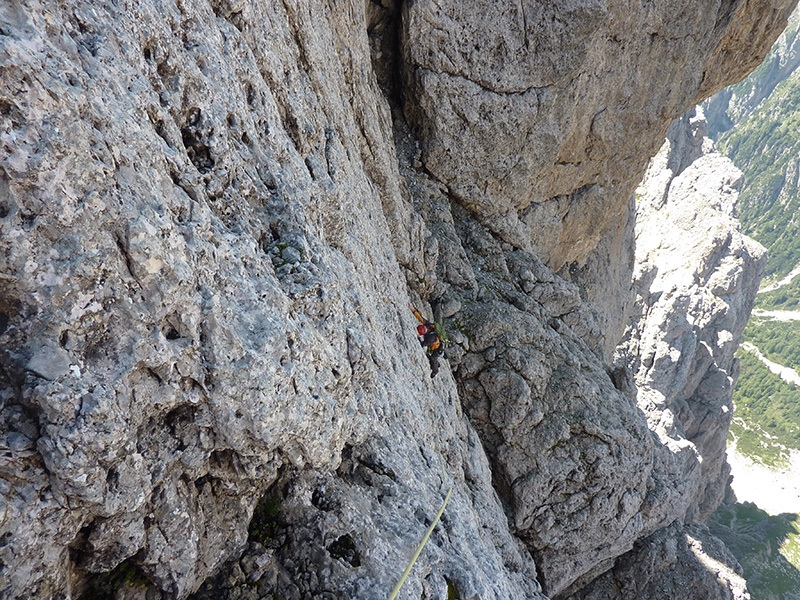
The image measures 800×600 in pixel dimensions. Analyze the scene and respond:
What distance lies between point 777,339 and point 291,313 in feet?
607

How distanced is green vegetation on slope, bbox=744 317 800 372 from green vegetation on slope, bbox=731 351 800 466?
503 inches

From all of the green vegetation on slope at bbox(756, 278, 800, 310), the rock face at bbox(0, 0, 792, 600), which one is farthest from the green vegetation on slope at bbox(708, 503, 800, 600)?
the green vegetation on slope at bbox(756, 278, 800, 310)

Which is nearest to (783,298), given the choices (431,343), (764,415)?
(764,415)

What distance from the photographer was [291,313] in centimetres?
757

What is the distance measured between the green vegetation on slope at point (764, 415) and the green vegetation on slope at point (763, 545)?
116 ft

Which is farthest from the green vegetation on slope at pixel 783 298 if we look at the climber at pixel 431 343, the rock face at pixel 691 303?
the climber at pixel 431 343

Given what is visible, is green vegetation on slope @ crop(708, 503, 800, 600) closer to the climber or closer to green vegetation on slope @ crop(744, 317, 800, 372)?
the climber

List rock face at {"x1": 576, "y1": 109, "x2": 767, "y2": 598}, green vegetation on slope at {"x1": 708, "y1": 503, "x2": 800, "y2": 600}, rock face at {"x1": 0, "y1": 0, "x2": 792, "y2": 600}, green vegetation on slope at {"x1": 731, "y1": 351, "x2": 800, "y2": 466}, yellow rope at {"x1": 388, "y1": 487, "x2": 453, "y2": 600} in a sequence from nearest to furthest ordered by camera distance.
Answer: rock face at {"x1": 0, "y1": 0, "x2": 792, "y2": 600}
yellow rope at {"x1": 388, "y1": 487, "x2": 453, "y2": 600}
rock face at {"x1": 576, "y1": 109, "x2": 767, "y2": 598}
green vegetation on slope at {"x1": 708, "y1": 503, "x2": 800, "y2": 600}
green vegetation on slope at {"x1": 731, "y1": 351, "x2": 800, "y2": 466}

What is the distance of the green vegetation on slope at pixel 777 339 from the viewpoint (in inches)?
5586

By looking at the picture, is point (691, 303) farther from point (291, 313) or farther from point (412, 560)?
point (291, 313)

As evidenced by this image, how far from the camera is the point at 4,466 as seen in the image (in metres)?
4.73

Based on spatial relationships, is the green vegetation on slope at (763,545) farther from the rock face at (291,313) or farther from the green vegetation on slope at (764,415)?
the rock face at (291,313)

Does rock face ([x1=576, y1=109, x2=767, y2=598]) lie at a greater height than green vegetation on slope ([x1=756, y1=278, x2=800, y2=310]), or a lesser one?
lesser

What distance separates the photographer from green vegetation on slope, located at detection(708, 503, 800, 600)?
56469mm
